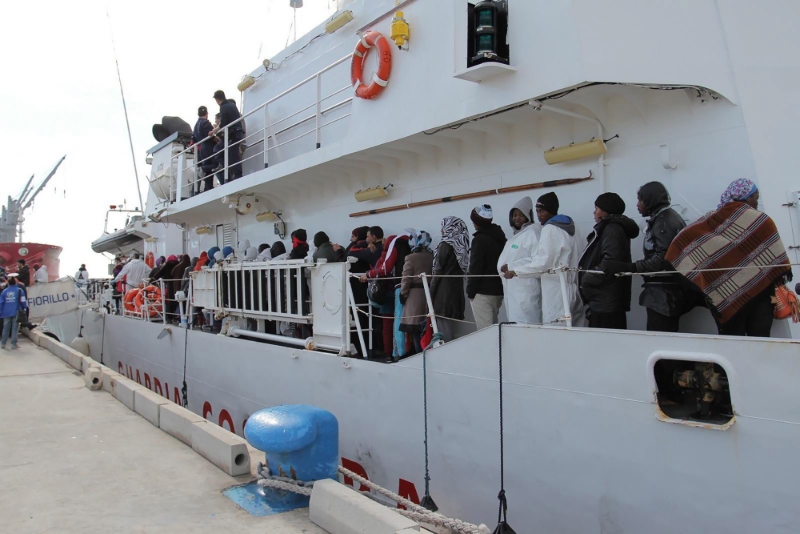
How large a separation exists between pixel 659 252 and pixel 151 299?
9.45 m

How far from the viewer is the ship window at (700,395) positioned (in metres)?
3.22

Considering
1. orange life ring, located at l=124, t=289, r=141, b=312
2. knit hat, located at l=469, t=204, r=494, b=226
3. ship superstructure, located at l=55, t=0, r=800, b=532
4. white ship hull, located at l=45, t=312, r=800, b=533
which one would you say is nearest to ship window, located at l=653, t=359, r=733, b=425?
ship superstructure, located at l=55, t=0, r=800, b=532

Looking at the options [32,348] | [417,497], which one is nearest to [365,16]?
[417,497]

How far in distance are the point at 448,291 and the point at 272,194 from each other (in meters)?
4.65

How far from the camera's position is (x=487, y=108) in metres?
4.79

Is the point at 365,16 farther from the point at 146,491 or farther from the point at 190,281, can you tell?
the point at 146,491

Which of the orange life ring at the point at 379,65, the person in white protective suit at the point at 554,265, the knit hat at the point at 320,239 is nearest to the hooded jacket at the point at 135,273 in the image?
the knit hat at the point at 320,239

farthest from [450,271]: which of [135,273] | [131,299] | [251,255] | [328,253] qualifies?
[135,273]

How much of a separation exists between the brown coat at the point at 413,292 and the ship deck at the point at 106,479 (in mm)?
1857

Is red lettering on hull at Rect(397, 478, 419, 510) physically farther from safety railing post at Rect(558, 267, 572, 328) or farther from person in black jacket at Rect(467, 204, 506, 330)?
safety railing post at Rect(558, 267, 572, 328)

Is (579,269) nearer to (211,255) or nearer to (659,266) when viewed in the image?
(659,266)

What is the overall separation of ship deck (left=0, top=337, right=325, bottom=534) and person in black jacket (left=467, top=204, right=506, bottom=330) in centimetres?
215

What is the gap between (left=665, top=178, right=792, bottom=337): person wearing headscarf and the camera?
339 cm

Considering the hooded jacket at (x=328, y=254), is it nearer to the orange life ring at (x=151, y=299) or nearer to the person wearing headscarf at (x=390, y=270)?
the person wearing headscarf at (x=390, y=270)
